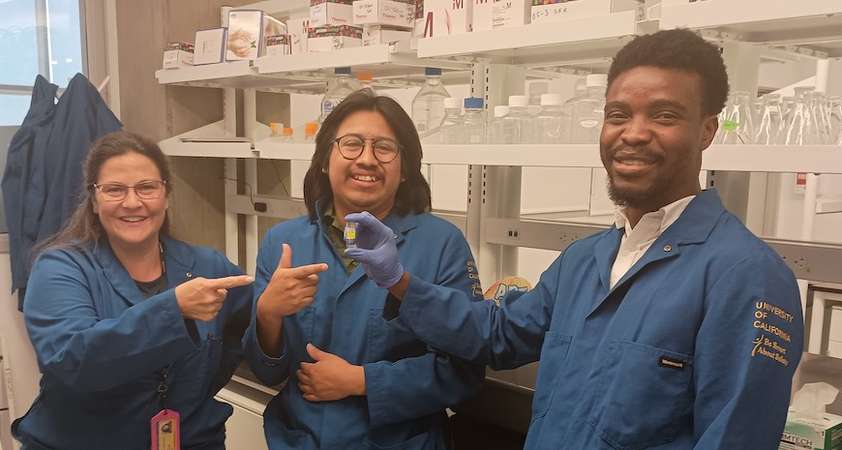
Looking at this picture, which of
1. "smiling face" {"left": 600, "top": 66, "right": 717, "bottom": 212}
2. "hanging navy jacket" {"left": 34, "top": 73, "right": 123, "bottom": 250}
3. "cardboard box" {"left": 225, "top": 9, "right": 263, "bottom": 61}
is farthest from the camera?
"hanging navy jacket" {"left": 34, "top": 73, "right": 123, "bottom": 250}

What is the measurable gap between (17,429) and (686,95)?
1.61 m

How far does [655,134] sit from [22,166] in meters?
2.75

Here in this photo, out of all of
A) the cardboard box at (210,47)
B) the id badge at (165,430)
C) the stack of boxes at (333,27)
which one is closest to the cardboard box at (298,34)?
the stack of boxes at (333,27)

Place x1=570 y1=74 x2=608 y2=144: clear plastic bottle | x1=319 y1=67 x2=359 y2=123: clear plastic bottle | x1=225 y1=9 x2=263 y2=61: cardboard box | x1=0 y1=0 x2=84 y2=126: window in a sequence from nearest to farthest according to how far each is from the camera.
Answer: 1. x1=570 y1=74 x2=608 y2=144: clear plastic bottle
2. x1=319 y1=67 x2=359 y2=123: clear plastic bottle
3. x1=225 y1=9 x2=263 y2=61: cardboard box
4. x1=0 y1=0 x2=84 y2=126: window

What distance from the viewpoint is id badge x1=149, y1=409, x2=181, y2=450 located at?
1557 millimetres

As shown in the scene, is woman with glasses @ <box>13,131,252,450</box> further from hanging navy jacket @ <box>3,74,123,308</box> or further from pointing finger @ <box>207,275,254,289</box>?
hanging navy jacket @ <box>3,74,123,308</box>

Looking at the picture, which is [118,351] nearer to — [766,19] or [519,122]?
[519,122]

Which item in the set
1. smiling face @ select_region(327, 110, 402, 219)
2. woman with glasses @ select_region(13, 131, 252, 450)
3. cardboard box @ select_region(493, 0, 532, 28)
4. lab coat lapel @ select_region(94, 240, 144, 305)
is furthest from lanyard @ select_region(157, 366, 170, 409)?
cardboard box @ select_region(493, 0, 532, 28)

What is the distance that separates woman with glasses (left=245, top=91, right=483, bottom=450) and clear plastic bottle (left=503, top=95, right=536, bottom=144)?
1.00 ft

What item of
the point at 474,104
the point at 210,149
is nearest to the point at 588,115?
the point at 474,104

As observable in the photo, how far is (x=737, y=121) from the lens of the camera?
1.48m

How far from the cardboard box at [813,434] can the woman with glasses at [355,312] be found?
62cm

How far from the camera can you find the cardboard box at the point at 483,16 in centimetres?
174

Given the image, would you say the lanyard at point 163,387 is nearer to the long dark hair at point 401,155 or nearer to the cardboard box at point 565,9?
the long dark hair at point 401,155
